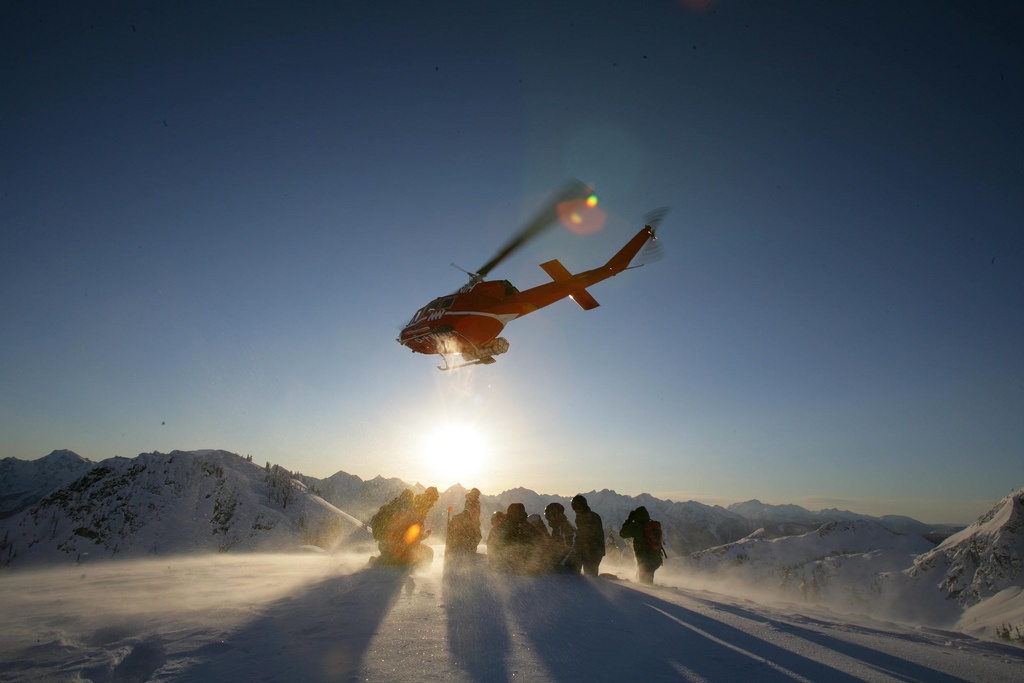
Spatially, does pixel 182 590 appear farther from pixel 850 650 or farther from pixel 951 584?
pixel 951 584

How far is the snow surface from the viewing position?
300 centimetres

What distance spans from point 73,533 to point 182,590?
221 feet

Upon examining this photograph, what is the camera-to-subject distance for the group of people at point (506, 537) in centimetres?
806

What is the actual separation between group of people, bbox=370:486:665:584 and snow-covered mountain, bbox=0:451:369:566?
47.2 metres

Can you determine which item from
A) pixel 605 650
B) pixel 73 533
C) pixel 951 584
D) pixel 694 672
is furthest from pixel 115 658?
pixel 951 584

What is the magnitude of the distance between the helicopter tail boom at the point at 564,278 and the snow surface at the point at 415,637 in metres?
15.9

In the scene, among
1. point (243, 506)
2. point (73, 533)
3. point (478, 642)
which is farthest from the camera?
point (243, 506)

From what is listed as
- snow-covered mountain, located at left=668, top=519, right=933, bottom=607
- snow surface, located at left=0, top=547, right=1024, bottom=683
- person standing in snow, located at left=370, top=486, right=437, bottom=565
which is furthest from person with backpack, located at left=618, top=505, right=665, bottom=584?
snow-covered mountain, located at left=668, top=519, right=933, bottom=607

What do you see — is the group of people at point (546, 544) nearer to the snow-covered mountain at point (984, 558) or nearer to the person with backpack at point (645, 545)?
the person with backpack at point (645, 545)

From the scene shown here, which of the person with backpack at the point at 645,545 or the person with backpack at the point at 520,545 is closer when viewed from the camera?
the person with backpack at the point at 520,545

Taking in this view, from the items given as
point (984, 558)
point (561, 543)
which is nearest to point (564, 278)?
point (561, 543)

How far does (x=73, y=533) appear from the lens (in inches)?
1917

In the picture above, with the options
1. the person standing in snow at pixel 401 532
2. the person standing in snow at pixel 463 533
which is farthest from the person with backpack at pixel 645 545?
the person standing in snow at pixel 401 532

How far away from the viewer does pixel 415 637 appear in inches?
144
